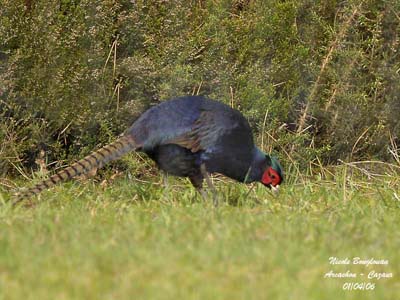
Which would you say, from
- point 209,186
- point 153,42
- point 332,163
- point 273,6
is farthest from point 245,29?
point 209,186

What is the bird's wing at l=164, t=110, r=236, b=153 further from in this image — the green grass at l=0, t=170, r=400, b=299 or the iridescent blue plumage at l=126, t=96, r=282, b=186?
the green grass at l=0, t=170, r=400, b=299

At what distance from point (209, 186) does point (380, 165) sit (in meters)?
2.47

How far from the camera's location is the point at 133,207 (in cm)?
639

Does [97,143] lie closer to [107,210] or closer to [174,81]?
[174,81]

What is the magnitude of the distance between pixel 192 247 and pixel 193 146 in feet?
8.03

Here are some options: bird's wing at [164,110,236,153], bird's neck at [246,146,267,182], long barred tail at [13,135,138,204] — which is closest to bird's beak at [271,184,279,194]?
bird's neck at [246,146,267,182]

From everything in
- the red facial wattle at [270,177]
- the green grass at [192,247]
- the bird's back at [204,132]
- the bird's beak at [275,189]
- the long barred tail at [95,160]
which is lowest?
the bird's beak at [275,189]

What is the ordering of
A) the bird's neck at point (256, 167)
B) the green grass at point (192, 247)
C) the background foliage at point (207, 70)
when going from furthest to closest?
the background foliage at point (207, 70), the bird's neck at point (256, 167), the green grass at point (192, 247)

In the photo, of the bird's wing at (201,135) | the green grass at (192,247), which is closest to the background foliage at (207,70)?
the bird's wing at (201,135)

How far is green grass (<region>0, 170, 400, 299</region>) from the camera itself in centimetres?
417

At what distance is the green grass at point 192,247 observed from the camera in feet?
13.7

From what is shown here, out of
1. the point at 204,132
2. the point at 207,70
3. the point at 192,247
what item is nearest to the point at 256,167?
the point at 204,132

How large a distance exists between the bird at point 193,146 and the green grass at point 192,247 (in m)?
0.44

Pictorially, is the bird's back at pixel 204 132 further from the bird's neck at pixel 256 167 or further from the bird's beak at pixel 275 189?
the bird's beak at pixel 275 189
